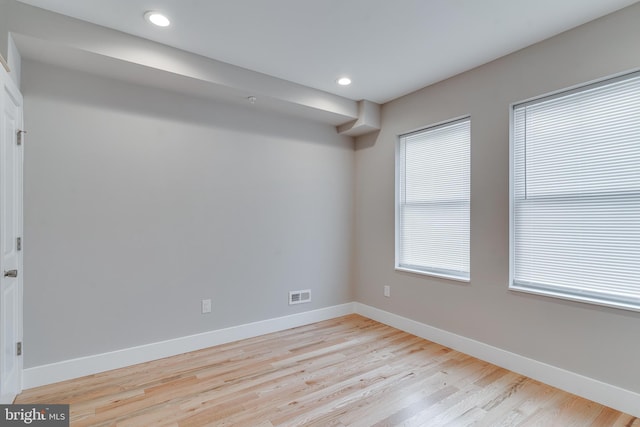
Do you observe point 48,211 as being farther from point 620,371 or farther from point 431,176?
point 620,371

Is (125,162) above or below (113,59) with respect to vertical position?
below

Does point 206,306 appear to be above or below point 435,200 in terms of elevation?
below

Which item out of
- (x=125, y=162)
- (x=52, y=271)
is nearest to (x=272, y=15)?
(x=125, y=162)

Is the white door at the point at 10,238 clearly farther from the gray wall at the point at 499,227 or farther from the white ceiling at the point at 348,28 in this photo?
the gray wall at the point at 499,227

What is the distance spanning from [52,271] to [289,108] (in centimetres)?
262

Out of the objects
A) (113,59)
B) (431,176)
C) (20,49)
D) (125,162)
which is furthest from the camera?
(431,176)

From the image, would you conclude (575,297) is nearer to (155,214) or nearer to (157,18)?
(155,214)

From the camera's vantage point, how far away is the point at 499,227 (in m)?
2.77

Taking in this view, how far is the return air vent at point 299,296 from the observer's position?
3730mm

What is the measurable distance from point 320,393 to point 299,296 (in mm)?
1531

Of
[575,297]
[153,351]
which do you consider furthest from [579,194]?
[153,351]

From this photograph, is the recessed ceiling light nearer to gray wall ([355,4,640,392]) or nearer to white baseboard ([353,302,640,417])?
gray wall ([355,4,640,392])

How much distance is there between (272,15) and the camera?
2211mm

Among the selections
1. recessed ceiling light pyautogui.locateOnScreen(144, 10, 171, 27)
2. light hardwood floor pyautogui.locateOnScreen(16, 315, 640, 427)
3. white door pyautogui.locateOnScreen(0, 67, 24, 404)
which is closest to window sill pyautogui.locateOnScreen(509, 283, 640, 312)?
light hardwood floor pyautogui.locateOnScreen(16, 315, 640, 427)
